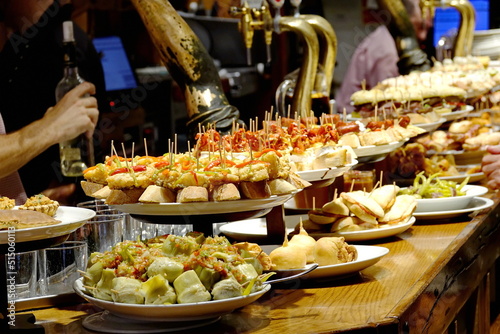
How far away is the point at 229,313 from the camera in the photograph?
1.70m

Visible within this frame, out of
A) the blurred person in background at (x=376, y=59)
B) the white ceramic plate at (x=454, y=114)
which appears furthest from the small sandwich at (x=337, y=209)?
the blurred person in background at (x=376, y=59)

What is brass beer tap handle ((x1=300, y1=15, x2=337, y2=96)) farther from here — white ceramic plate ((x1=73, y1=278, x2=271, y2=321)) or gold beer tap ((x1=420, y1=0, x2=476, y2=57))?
gold beer tap ((x1=420, y1=0, x2=476, y2=57))

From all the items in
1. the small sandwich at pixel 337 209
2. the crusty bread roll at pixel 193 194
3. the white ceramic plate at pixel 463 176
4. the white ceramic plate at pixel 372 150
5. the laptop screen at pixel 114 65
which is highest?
the laptop screen at pixel 114 65

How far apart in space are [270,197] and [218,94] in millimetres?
1143

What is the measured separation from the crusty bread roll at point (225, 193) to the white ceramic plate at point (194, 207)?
0.07ft

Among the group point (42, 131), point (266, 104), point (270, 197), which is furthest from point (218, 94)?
point (266, 104)

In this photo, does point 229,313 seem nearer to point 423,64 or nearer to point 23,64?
point 23,64

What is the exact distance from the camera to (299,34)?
3441mm

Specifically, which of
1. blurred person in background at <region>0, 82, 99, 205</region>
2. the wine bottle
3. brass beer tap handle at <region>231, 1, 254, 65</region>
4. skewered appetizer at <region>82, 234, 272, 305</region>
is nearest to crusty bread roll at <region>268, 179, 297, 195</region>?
skewered appetizer at <region>82, 234, 272, 305</region>

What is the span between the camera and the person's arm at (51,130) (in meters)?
→ 2.97

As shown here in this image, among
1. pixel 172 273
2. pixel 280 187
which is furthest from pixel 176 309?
Answer: pixel 280 187

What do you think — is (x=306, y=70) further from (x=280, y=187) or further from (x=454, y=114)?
(x=280, y=187)

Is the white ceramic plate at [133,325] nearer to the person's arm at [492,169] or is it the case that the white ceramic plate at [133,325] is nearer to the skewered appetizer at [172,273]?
the skewered appetizer at [172,273]

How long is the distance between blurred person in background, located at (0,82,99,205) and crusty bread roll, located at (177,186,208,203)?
133 centimetres
